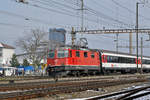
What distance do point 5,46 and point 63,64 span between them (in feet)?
293

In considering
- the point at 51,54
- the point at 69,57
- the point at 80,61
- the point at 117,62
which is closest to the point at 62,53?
the point at 69,57

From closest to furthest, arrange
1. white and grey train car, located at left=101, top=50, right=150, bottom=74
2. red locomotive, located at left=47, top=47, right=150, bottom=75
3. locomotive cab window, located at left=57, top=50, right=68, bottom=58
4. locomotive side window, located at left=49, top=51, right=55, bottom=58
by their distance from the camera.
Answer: red locomotive, located at left=47, top=47, right=150, bottom=75 < locomotive cab window, located at left=57, top=50, right=68, bottom=58 < locomotive side window, located at left=49, top=51, right=55, bottom=58 < white and grey train car, located at left=101, top=50, right=150, bottom=74

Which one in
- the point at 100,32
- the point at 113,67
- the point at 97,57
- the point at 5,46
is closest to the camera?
the point at 97,57

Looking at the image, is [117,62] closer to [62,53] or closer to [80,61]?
[80,61]

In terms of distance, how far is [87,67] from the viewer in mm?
32750

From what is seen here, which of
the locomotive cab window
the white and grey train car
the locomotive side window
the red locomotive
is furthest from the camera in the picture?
the white and grey train car

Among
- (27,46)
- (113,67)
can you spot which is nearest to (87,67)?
(113,67)

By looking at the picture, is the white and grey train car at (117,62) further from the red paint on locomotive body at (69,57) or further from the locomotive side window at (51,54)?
the locomotive side window at (51,54)

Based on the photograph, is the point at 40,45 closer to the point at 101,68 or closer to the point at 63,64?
the point at 101,68

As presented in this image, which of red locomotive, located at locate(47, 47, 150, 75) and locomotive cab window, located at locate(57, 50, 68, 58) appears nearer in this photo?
red locomotive, located at locate(47, 47, 150, 75)

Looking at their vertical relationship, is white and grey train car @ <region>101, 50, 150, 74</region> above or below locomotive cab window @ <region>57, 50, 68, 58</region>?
below

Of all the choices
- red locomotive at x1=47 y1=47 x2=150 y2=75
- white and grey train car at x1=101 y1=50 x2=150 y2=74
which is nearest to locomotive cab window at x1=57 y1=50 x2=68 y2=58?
red locomotive at x1=47 y1=47 x2=150 y2=75

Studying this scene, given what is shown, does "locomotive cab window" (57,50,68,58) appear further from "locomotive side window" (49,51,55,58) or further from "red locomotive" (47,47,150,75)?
"locomotive side window" (49,51,55,58)

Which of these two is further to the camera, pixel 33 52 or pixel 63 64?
pixel 33 52
